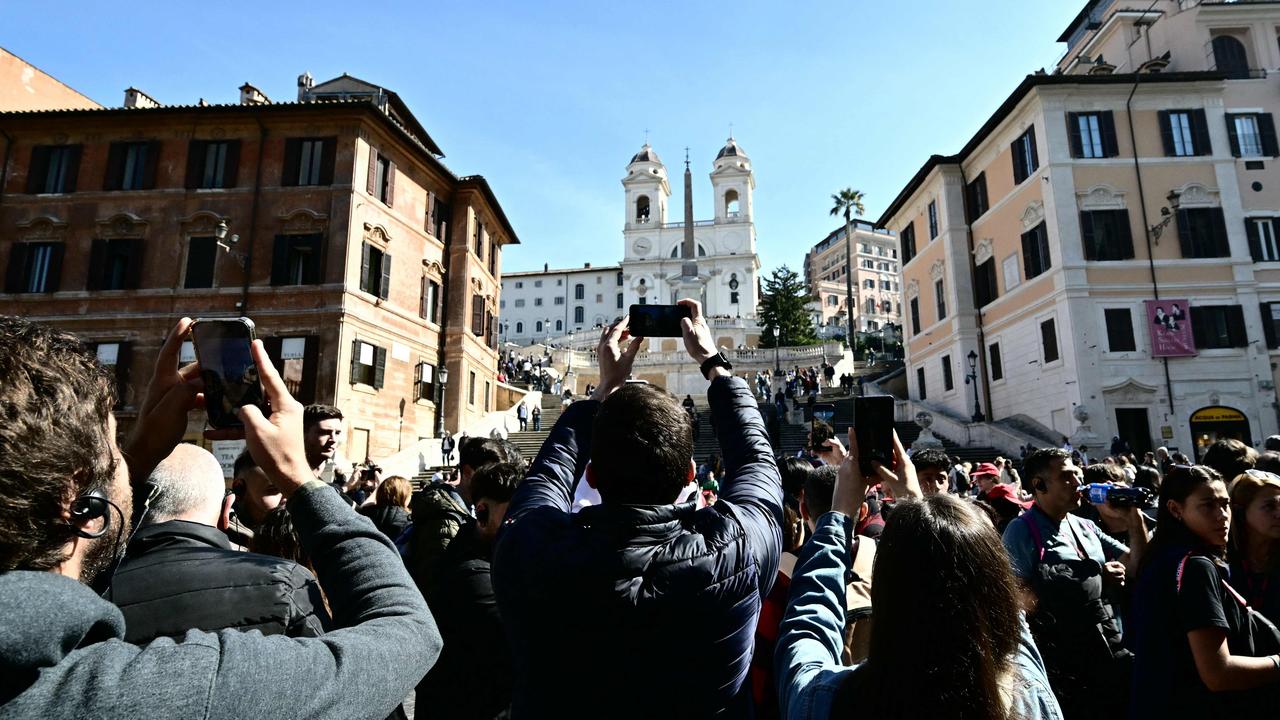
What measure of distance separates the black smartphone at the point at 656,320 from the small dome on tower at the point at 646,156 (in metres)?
93.0

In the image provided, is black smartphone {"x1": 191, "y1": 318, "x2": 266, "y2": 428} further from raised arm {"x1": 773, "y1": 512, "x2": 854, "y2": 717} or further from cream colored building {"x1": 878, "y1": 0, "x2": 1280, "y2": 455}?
cream colored building {"x1": 878, "y1": 0, "x2": 1280, "y2": 455}

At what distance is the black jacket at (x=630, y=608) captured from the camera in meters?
1.93

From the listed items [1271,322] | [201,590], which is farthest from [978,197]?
[201,590]

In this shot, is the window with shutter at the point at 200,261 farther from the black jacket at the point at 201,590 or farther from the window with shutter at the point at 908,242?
the window with shutter at the point at 908,242

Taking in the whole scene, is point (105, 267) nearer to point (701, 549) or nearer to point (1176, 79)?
point (701, 549)

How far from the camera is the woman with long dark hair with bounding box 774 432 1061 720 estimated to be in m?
1.62

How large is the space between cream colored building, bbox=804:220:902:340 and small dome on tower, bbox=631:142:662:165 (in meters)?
26.9

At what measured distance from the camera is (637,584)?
192cm

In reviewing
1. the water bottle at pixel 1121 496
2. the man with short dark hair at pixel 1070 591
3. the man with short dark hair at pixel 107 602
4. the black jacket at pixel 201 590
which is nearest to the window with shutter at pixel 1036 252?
the water bottle at pixel 1121 496

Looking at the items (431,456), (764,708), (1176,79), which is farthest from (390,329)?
(1176,79)

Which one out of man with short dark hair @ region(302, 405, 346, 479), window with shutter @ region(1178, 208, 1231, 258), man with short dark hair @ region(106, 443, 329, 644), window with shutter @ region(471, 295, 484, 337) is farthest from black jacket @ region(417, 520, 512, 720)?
window with shutter @ region(1178, 208, 1231, 258)

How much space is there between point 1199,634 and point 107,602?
3.77m

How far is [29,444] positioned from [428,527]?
317cm

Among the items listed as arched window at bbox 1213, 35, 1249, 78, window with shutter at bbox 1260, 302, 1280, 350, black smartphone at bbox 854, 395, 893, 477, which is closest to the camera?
black smartphone at bbox 854, 395, 893, 477
